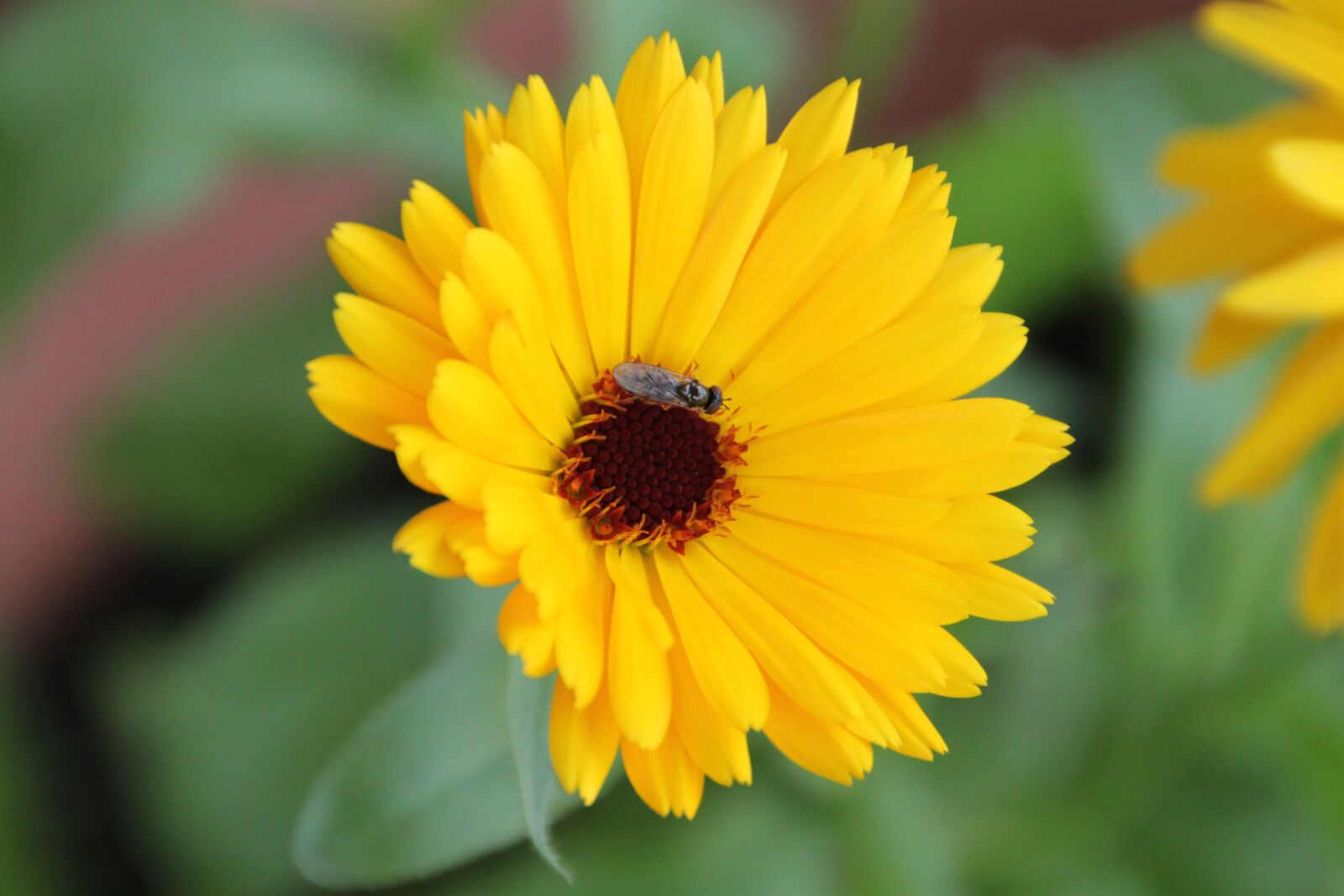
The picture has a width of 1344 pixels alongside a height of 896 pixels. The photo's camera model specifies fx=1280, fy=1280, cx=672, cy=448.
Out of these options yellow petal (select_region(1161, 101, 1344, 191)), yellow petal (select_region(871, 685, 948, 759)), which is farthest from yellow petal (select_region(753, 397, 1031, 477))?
yellow petal (select_region(1161, 101, 1344, 191))

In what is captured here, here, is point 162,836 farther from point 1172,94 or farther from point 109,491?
point 1172,94

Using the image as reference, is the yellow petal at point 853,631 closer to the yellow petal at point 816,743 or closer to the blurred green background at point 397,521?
the yellow petal at point 816,743

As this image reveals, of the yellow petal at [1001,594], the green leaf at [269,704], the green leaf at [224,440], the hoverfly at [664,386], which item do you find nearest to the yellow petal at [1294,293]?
the yellow petal at [1001,594]

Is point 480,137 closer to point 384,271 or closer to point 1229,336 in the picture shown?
point 384,271

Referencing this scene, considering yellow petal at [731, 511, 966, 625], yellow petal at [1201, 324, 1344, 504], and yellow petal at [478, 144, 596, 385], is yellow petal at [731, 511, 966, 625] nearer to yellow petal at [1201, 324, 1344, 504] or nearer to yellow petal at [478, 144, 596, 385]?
yellow petal at [478, 144, 596, 385]

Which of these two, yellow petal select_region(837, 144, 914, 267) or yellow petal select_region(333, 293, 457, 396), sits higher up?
yellow petal select_region(837, 144, 914, 267)

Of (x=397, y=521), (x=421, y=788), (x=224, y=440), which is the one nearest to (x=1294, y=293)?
(x=421, y=788)
